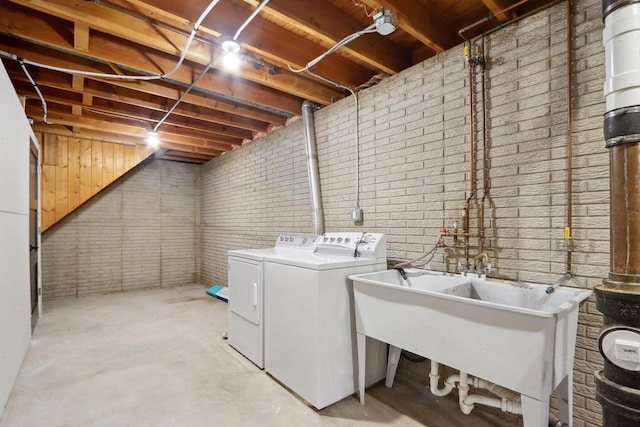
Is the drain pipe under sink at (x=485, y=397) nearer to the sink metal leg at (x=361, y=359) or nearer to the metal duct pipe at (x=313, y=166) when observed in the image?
the sink metal leg at (x=361, y=359)

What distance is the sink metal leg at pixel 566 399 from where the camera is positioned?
158 centimetres

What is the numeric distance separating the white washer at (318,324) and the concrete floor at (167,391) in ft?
0.48

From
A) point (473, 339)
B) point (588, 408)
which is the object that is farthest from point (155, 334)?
point (588, 408)

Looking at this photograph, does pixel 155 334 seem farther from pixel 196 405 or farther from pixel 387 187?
pixel 387 187

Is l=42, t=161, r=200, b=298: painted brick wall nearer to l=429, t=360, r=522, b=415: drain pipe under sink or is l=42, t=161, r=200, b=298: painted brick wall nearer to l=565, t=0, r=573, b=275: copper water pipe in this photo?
l=429, t=360, r=522, b=415: drain pipe under sink

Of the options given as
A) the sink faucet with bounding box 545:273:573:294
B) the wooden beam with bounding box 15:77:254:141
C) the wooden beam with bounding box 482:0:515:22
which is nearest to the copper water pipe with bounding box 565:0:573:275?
the sink faucet with bounding box 545:273:573:294

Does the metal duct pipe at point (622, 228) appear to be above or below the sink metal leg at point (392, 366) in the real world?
above

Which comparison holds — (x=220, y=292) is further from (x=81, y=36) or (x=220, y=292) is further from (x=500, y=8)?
(x=500, y=8)

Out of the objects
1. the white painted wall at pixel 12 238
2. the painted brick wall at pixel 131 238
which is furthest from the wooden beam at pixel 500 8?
the painted brick wall at pixel 131 238

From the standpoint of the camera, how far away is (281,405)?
2.20 metres

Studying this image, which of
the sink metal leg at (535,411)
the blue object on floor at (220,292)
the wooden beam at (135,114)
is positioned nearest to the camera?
the sink metal leg at (535,411)

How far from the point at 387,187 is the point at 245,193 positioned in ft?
9.59

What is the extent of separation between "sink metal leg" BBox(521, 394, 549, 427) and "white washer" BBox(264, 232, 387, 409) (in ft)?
3.74

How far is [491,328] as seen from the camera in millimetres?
1495
